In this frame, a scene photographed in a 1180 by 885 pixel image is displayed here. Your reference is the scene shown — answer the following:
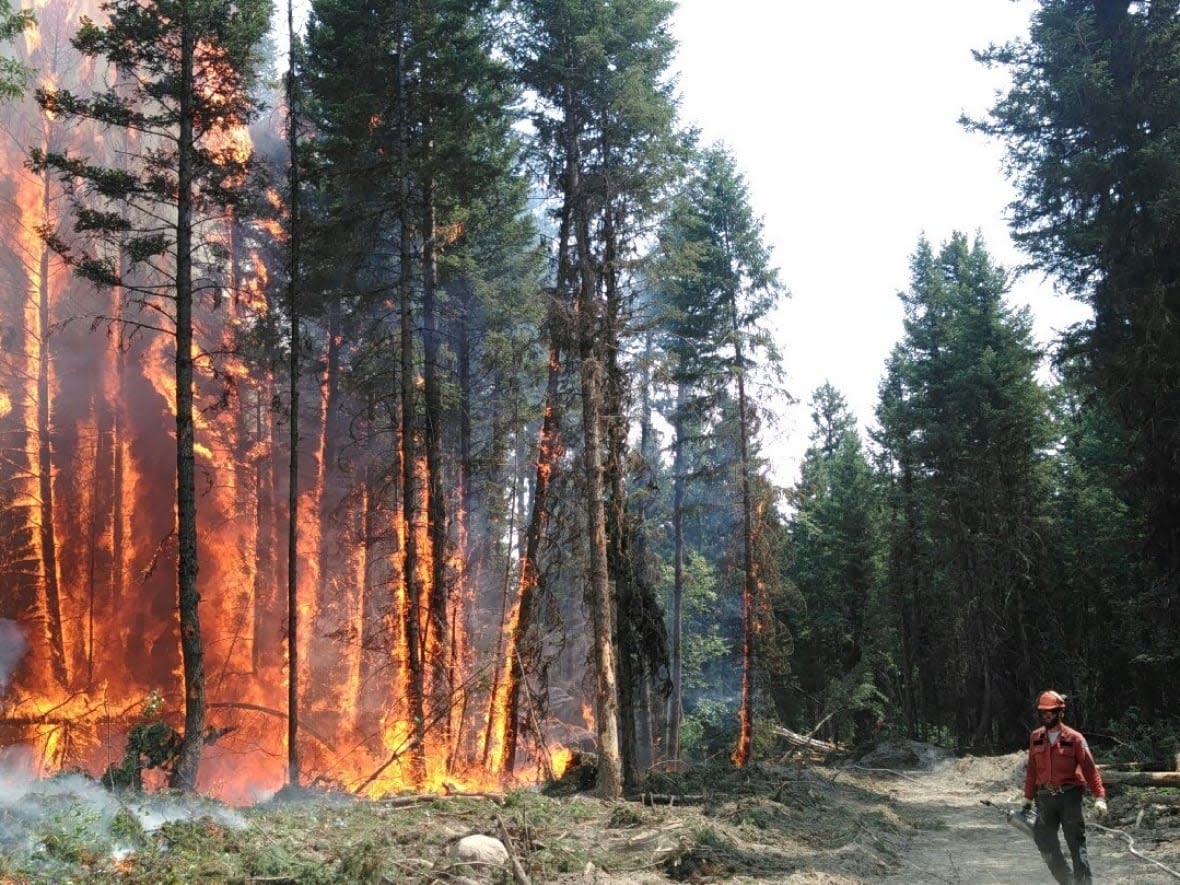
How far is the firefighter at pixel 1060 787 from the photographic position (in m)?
8.26

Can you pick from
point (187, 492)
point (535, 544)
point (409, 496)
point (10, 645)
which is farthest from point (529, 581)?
point (10, 645)

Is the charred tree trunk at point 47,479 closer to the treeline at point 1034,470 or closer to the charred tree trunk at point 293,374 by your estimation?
the charred tree trunk at point 293,374

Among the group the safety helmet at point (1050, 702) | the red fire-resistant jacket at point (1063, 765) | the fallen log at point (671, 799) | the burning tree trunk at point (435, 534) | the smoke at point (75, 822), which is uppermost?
the burning tree trunk at point (435, 534)

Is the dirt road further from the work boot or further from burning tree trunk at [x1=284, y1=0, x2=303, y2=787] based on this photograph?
burning tree trunk at [x1=284, y1=0, x2=303, y2=787]

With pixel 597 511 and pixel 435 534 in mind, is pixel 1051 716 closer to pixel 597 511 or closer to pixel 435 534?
pixel 597 511

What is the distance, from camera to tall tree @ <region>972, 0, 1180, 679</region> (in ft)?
50.1

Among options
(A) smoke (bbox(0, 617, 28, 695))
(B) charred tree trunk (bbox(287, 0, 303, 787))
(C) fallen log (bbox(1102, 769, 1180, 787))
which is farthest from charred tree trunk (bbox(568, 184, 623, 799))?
(A) smoke (bbox(0, 617, 28, 695))

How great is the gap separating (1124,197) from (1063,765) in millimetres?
13024

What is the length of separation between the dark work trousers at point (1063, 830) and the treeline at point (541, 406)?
7.49 meters

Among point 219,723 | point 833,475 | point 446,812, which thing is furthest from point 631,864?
point 833,475

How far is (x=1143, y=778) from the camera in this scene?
45.1ft

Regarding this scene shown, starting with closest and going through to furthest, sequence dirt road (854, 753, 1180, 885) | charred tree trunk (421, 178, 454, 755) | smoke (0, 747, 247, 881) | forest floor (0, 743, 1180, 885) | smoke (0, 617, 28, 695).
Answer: smoke (0, 747, 247, 881)
forest floor (0, 743, 1180, 885)
dirt road (854, 753, 1180, 885)
charred tree trunk (421, 178, 454, 755)
smoke (0, 617, 28, 695)

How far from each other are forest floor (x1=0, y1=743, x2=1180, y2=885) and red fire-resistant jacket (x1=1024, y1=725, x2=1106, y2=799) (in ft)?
6.00

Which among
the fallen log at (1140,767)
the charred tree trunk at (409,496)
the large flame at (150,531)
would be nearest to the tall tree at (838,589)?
the large flame at (150,531)
